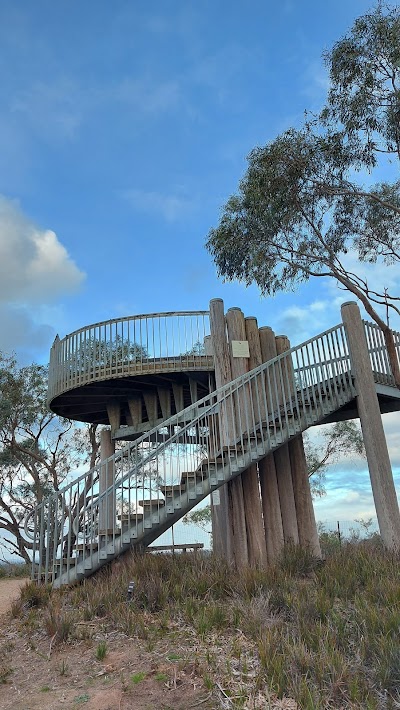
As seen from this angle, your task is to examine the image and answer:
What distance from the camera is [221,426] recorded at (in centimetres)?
1057

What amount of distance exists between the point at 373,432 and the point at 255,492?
3.00 m

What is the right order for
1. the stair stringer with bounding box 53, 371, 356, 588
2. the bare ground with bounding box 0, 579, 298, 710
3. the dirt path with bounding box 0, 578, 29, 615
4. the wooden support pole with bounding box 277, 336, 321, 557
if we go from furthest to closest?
the wooden support pole with bounding box 277, 336, 321, 557 < the dirt path with bounding box 0, 578, 29, 615 < the stair stringer with bounding box 53, 371, 356, 588 < the bare ground with bounding box 0, 579, 298, 710

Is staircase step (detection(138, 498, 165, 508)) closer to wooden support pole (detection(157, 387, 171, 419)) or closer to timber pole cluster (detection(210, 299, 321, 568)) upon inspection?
timber pole cluster (detection(210, 299, 321, 568))

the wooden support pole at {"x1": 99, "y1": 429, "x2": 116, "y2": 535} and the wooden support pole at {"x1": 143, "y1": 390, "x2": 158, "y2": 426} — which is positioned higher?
the wooden support pole at {"x1": 143, "y1": 390, "x2": 158, "y2": 426}

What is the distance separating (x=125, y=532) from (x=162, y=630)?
287cm

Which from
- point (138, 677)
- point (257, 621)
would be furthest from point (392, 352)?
point (138, 677)

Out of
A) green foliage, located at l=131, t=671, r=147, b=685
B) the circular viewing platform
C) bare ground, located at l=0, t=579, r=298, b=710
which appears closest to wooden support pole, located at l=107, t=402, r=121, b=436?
the circular viewing platform

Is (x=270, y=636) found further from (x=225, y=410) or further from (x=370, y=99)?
(x=370, y=99)

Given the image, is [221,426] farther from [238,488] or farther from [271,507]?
[271,507]

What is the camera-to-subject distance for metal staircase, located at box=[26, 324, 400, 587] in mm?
9016

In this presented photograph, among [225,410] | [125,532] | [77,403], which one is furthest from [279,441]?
[77,403]

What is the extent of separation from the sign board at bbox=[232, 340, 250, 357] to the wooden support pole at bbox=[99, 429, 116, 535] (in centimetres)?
348

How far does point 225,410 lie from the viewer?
1062 centimetres

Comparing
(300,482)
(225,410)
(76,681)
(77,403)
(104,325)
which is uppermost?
(104,325)
